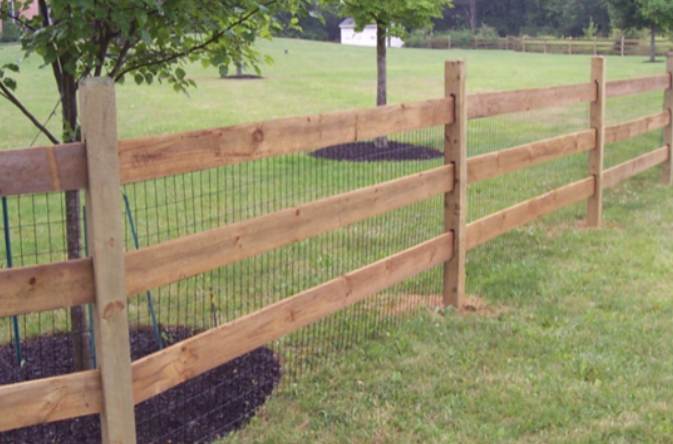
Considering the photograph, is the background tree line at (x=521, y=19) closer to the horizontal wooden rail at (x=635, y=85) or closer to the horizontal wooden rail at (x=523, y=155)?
the horizontal wooden rail at (x=635, y=85)

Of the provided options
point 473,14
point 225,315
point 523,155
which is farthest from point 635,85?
point 473,14

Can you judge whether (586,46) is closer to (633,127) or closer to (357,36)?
(357,36)

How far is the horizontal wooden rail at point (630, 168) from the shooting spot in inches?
364

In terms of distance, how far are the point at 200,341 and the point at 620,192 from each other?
8205 mm

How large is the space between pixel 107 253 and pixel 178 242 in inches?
20.4

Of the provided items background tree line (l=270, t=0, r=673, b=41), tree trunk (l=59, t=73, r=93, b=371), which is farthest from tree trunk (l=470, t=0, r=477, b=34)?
tree trunk (l=59, t=73, r=93, b=371)

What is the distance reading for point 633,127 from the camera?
32.5 feet

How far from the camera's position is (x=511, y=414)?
4527mm

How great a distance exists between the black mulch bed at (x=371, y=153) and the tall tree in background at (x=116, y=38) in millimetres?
6473

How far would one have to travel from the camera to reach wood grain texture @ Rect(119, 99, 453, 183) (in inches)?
140

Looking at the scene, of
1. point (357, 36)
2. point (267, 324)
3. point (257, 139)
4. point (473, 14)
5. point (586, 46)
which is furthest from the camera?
point (357, 36)

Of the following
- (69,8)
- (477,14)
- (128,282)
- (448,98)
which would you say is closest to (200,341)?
(128,282)

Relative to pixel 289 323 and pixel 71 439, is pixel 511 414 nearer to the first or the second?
pixel 289 323

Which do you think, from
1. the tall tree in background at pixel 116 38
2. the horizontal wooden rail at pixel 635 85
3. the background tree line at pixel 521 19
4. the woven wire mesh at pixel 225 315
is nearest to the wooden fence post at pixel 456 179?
the woven wire mesh at pixel 225 315
